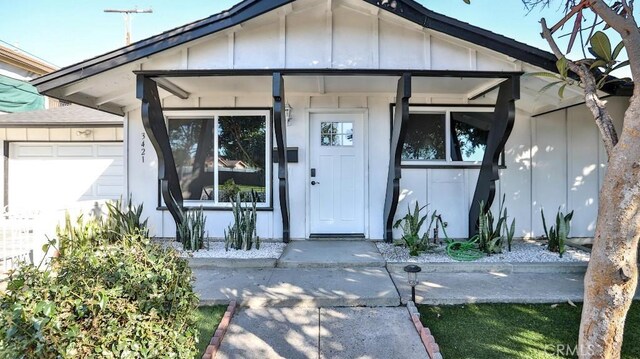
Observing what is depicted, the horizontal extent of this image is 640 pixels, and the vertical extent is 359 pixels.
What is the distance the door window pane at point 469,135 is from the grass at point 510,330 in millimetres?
3065

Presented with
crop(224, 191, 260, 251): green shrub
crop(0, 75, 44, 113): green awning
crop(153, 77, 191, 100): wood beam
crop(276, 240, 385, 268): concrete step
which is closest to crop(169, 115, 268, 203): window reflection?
crop(153, 77, 191, 100): wood beam

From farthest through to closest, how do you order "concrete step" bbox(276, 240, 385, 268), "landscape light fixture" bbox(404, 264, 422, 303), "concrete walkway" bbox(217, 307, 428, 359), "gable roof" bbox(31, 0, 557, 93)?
1. "concrete step" bbox(276, 240, 385, 268)
2. "gable roof" bbox(31, 0, 557, 93)
3. "landscape light fixture" bbox(404, 264, 422, 303)
4. "concrete walkway" bbox(217, 307, 428, 359)

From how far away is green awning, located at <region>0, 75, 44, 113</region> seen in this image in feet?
36.4

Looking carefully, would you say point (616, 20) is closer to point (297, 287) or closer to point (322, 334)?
point (322, 334)

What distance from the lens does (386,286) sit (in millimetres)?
3830

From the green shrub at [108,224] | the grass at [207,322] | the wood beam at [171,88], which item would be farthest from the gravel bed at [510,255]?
the wood beam at [171,88]

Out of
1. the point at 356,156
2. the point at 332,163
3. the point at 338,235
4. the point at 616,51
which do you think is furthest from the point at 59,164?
the point at 616,51

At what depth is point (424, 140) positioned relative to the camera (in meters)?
6.04

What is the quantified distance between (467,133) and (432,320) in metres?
3.88

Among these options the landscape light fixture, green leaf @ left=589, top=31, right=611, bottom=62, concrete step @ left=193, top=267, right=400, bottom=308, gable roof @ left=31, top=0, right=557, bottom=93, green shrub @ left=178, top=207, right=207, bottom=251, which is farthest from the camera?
green shrub @ left=178, top=207, right=207, bottom=251

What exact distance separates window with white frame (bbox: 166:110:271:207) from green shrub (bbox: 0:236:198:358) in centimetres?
399

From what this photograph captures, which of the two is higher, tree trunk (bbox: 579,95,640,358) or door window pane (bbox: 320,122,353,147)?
door window pane (bbox: 320,122,353,147)

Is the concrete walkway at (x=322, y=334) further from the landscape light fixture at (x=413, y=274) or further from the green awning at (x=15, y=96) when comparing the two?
the green awning at (x=15, y=96)

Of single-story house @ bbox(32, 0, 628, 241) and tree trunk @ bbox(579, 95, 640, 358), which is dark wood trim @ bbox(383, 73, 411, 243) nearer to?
single-story house @ bbox(32, 0, 628, 241)
